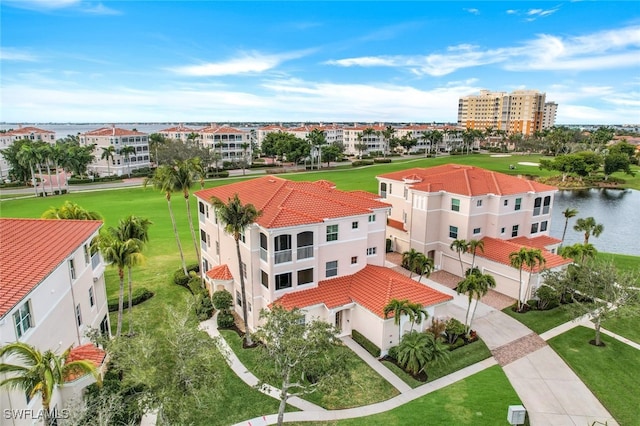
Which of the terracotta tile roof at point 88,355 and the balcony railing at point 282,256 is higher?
the balcony railing at point 282,256

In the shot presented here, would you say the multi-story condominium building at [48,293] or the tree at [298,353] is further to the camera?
the tree at [298,353]

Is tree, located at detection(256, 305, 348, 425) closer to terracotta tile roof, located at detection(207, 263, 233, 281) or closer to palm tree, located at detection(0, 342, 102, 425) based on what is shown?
palm tree, located at detection(0, 342, 102, 425)

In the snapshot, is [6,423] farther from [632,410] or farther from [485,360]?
[632,410]

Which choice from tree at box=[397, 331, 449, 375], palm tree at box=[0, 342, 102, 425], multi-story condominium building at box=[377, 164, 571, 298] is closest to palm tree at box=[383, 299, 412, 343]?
tree at box=[397, 331, 449, 375]

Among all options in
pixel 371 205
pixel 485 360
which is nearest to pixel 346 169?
pixel 371 205

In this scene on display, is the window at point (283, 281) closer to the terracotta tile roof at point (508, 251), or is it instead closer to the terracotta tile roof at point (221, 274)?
the terracotta tile roof at point (221, 274)

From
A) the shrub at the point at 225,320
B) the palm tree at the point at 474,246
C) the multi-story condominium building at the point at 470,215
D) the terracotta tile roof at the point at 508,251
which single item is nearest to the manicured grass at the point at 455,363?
the palm tree at the point at 474,246
